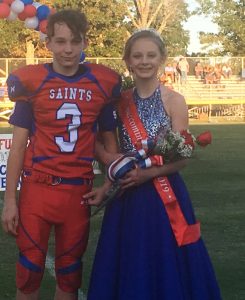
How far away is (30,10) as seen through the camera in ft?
39.1

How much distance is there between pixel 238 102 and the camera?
110 ft

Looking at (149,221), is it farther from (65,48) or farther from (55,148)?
(65,48)

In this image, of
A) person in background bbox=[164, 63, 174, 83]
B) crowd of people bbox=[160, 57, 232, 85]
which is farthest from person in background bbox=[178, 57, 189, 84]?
person in background bbox=[164, 63, 174, 83]

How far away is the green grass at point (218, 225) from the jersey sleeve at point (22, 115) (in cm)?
101

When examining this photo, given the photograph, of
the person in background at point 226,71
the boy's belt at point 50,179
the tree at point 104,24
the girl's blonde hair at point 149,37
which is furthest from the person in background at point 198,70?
the boy's belt at point 50,179

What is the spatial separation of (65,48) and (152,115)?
0.57m

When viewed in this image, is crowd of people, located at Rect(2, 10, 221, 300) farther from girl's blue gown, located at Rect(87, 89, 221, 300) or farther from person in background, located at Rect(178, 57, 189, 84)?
person in background, located at Rect(178, 57, 189, 84)

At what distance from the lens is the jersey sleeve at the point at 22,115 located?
3994mm

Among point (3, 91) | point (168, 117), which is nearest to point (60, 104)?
point (168, 117)

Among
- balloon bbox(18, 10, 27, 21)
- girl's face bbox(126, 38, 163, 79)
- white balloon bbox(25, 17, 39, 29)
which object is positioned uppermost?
balloon bbox(18, 10, 27, 21)

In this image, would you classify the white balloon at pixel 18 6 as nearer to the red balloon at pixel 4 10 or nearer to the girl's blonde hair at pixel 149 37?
the red balloon at pixel 4 10

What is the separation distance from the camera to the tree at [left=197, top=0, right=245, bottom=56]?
142 feet

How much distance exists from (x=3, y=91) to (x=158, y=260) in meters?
24.9

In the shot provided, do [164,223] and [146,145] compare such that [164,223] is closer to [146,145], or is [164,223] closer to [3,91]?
[146,145]
